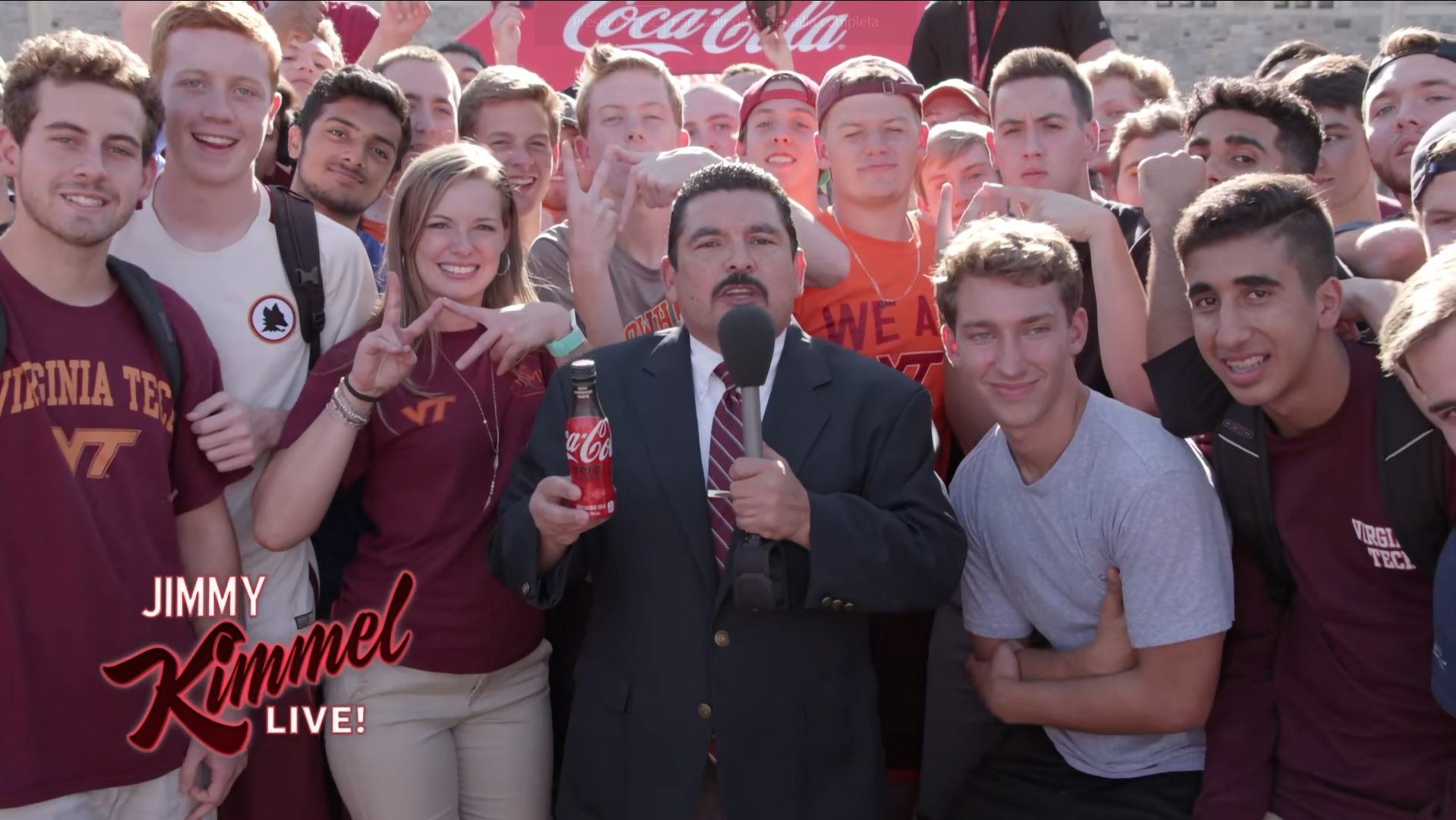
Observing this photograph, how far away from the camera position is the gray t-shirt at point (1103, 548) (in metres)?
3.34

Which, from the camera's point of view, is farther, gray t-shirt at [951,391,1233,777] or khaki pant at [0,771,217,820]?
gray t-shirt at [951,391,1233,777]

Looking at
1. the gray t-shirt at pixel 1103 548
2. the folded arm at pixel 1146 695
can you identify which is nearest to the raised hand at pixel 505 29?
the gray t-shirt at pixel 1103 548

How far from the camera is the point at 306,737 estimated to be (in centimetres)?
377

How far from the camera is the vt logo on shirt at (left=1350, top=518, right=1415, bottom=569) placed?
3.14 meters

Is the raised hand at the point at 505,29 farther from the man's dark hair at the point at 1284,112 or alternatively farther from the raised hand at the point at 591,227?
the man's dark hair at the point at 1284,112

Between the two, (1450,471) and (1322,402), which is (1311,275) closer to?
(1322,402)

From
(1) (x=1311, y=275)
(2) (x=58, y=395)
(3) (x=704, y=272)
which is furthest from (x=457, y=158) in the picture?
(1) (x=1311, y=275)

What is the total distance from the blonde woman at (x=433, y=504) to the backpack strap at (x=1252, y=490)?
2049 millimetres

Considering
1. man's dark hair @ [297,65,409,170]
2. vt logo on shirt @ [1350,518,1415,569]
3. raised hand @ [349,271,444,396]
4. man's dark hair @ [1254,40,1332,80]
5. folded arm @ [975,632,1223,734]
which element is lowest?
folded arm @ [975,632,1223,734]

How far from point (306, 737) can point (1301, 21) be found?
2043 centimetres

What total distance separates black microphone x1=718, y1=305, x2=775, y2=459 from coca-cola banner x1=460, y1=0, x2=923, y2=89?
12.5 meters

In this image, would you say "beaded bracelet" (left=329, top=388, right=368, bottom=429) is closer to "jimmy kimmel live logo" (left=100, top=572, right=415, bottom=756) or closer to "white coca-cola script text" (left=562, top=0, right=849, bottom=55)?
"jimmy kimmel live logo" (left=100, top=572, right=415, bottom=756)

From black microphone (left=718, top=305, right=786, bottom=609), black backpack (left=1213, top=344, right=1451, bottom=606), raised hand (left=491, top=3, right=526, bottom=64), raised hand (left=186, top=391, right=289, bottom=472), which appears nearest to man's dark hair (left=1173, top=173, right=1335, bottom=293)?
black backpack (left=1213, top=344, right=1451, bottom=606)

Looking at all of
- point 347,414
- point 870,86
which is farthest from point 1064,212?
point 347,414
